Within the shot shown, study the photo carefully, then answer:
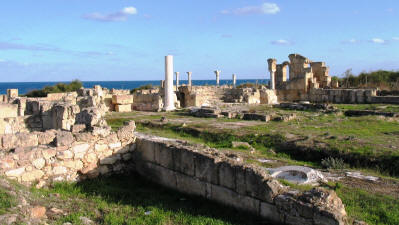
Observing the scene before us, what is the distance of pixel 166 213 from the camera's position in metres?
5.50

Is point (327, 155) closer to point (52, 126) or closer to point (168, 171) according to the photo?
point (168, 171)

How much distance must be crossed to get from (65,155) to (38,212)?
2556 millimetres

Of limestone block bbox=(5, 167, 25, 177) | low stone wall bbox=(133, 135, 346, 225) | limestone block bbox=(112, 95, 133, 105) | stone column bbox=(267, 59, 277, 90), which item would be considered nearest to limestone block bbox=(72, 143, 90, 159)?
limestone block bbox=(5, 167, 25, 177)

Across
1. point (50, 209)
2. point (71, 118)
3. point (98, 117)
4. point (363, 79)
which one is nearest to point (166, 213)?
point (50, 209)

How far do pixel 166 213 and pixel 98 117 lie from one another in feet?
17.4

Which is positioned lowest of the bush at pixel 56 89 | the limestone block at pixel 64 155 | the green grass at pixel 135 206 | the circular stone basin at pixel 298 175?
the green grass at pixel 135 206

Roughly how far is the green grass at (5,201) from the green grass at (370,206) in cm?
453

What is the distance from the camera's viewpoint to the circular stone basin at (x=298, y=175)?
6.63 meters

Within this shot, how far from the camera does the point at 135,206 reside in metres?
5.92

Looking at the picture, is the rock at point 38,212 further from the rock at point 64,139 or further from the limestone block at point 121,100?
the limestone block at point 121,100

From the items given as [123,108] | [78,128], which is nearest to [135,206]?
[78,128]

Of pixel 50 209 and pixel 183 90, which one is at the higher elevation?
pixel 183 90

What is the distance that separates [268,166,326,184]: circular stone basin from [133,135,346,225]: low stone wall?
120 centimetres

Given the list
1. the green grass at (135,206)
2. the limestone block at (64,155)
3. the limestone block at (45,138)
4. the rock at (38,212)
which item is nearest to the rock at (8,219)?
the rock at (38,212)
